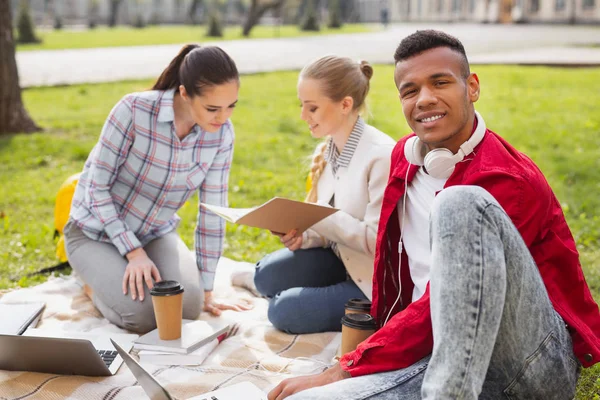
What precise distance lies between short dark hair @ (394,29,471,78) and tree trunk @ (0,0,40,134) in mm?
7255

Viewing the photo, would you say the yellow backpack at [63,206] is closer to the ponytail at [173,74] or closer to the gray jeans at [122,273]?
the gray jeans at [122,273]

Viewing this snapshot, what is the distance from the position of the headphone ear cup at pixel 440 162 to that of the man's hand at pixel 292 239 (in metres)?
1.23

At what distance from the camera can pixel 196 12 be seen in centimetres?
5725

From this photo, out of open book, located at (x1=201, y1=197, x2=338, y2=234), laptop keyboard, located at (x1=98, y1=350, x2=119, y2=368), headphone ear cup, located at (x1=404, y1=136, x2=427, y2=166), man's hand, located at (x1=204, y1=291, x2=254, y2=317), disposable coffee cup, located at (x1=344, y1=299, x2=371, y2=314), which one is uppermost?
headphone ear cup, located at (x1=404, y1=136, x2=427, y2=166)

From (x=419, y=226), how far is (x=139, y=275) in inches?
63.7

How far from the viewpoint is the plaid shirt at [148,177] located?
12.4 ft

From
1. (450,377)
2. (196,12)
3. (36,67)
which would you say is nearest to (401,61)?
(450,377)

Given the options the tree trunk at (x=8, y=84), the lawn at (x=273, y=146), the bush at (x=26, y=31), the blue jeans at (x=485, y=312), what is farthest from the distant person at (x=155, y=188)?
the bush at (x=26, y=31)

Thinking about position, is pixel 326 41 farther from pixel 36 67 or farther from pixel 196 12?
pixel 196 12

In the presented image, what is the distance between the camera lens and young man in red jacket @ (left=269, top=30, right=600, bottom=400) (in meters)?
1.98

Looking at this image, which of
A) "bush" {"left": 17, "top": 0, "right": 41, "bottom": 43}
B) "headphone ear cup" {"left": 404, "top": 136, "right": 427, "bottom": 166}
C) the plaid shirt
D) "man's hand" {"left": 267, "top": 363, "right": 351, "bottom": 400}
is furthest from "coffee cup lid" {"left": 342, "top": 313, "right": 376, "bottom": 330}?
"bush" {"left": 17, "top": 0, "right": 41, "bottom": 43}

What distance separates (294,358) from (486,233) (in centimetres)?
169

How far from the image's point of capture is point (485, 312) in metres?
1.97

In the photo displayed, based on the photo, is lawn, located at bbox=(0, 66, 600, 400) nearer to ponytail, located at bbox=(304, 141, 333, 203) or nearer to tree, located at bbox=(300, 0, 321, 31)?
ponytail, located at bbox=(304, 141, 333, 203)
